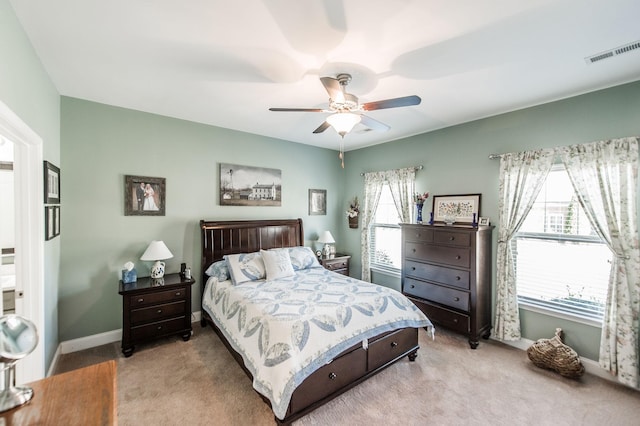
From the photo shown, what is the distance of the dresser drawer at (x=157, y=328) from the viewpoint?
2.99 metres

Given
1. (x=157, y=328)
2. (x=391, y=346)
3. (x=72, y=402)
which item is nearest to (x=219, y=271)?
(x=157, y=328)

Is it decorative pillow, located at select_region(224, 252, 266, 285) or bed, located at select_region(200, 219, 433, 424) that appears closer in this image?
bed, located at select_region(200, 219, 433, 424)

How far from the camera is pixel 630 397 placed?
2342 mm

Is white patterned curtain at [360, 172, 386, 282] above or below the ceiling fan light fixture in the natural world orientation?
below

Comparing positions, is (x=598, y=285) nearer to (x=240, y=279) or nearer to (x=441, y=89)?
(x=441, y=89)

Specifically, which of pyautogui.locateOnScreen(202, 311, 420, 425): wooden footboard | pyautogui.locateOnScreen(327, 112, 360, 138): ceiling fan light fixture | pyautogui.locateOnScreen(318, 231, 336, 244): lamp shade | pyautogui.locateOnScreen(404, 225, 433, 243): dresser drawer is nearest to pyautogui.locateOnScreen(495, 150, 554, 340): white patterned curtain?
pyautogui.locateOnScreen(404, 225, 433, 243): dresser drawer

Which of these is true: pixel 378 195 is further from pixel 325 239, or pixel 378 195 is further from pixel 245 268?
pixel 245 268

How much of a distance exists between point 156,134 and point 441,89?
3.44 m

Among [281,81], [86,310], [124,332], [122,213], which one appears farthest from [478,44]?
[86,310]

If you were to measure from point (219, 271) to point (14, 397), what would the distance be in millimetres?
2492

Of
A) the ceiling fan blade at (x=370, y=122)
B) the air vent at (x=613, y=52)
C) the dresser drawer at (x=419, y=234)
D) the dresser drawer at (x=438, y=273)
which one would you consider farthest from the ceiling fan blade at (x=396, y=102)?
the dresser drawer at (x=438, y=273)

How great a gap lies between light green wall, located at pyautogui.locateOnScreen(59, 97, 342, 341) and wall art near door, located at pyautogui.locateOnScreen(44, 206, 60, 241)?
26cm

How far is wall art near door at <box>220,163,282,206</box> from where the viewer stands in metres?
4.07

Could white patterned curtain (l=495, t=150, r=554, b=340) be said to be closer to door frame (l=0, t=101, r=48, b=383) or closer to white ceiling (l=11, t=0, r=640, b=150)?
white ceiling (l=11, t=0, r=640, b=150)
